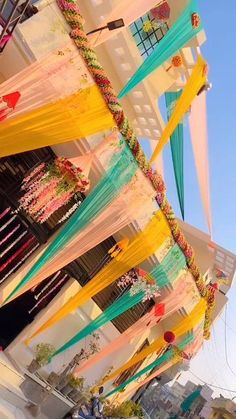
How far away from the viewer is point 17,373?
9.27 metres

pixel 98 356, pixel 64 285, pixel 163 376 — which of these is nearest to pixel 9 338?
pixel 64 285

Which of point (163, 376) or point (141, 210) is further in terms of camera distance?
point (163, 376)

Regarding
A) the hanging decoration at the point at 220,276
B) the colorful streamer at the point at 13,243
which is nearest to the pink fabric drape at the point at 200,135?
the colorful streamer at the point at 13,243

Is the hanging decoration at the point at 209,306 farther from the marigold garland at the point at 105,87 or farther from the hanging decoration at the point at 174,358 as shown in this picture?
the marigold garland at the point at 105,87

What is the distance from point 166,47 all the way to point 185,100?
137 cm

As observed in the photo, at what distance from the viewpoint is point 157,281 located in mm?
12523

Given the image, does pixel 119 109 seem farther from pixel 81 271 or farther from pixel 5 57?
pixel 81 271

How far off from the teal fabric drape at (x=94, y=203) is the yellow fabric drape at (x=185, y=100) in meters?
0.93

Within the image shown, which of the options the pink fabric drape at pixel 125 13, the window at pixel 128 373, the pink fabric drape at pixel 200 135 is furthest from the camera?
the window at pixel 128 373

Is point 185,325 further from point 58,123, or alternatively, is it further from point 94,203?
point 58,123

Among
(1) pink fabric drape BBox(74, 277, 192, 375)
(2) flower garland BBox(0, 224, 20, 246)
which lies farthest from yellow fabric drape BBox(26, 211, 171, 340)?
(1) pink fabric drape BBox(74, 277, 192, 375)

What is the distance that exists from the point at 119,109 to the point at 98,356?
7408mm

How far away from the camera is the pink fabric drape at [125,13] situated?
29.2 feet

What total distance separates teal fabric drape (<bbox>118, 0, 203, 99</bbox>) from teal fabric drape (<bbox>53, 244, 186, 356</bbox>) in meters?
5.76
